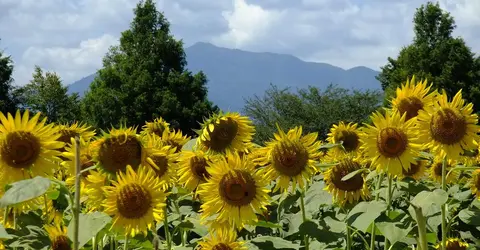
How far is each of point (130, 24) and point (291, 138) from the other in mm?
40624

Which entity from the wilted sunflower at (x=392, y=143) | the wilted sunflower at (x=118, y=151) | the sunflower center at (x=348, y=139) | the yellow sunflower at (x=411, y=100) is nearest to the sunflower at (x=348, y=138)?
the sunflower center at (x=348, y=139)

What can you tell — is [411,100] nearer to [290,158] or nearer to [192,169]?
[290,158]

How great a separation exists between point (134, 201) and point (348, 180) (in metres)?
1.49

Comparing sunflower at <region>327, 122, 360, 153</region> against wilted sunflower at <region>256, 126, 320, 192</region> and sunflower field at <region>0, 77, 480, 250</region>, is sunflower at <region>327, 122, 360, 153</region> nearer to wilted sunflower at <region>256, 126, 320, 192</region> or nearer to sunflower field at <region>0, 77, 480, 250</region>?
sunflower field at <region>0, 77, 480, 250</region>

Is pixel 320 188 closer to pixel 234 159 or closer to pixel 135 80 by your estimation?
pixel 234 159

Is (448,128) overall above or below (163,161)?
above

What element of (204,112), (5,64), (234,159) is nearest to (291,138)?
(234,159)

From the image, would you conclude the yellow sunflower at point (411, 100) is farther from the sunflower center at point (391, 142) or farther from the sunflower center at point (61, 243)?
the sunflower center at point (61, 243)

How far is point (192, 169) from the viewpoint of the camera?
123 inches

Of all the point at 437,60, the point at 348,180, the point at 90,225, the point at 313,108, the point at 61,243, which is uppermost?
the point at 437,60

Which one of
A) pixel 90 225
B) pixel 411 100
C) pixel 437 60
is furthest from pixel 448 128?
pixel 437 60

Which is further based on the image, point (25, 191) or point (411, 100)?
point (411, 100)

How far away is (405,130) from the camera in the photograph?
2.94 m

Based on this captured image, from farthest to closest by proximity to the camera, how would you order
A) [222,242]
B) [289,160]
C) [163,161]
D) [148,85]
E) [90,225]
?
[148,85]
[289,160]
[163,161]
[222,242]
[90,225]
